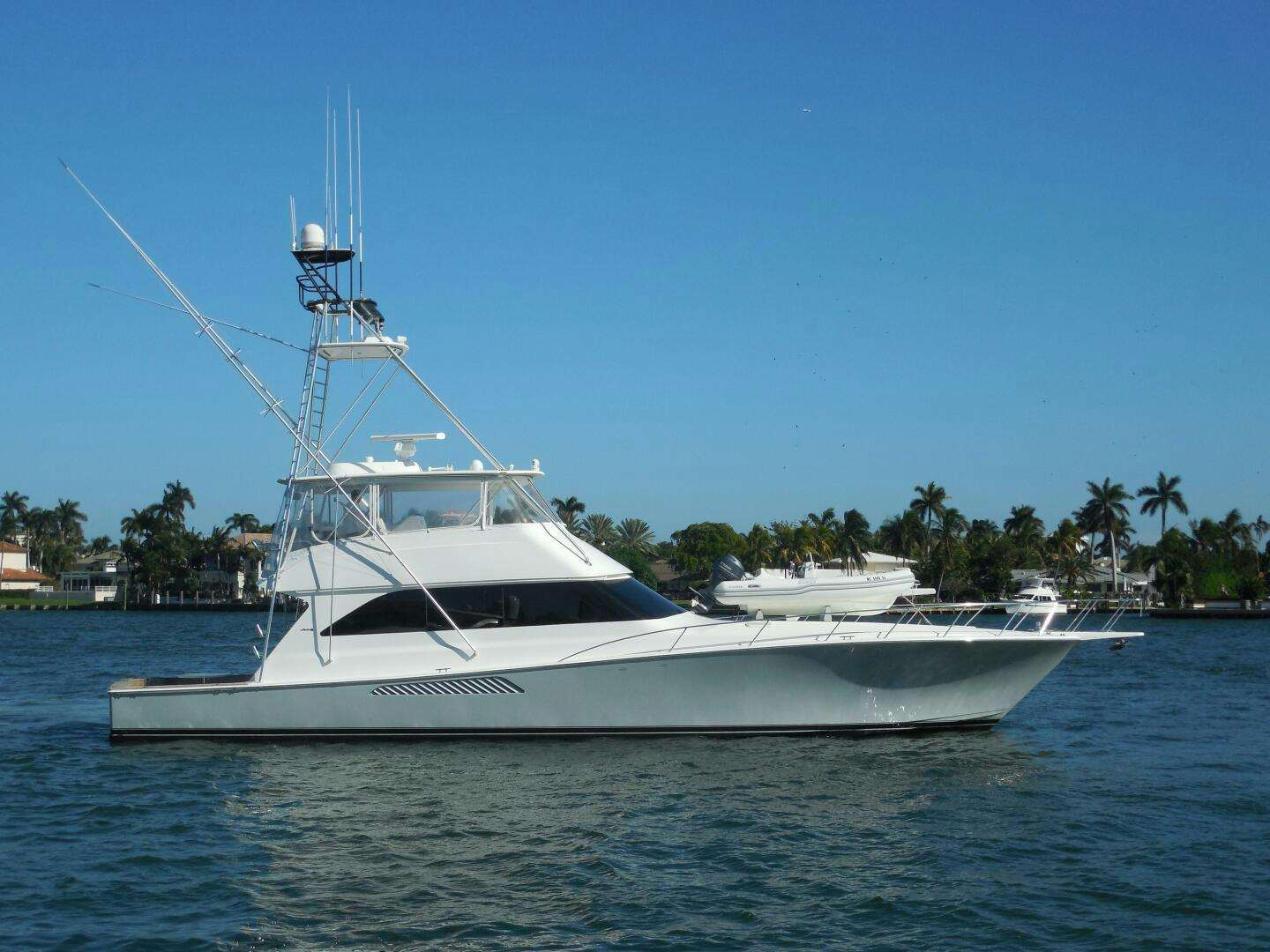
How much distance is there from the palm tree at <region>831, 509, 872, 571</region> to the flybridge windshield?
61213 mm

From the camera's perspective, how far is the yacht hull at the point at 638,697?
13602 millimetres

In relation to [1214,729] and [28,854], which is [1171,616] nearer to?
[1214,729]

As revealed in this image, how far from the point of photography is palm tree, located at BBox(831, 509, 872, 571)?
78.3m

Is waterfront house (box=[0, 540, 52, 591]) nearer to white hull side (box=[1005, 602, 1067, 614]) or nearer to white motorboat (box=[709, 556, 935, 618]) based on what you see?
white motorboat (box=[709, 556, 935, 618])

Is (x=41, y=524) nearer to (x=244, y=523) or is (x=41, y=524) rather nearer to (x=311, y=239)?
(x=244, y=523)

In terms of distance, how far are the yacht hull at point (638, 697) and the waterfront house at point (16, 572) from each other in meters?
102

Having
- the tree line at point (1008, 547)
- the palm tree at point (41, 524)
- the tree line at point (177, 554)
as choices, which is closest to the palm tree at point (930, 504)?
the tree line at point (1008, 547)

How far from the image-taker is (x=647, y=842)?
989cm

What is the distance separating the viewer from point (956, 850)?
9.57m

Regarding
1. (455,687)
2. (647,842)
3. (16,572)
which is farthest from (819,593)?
(16,572)

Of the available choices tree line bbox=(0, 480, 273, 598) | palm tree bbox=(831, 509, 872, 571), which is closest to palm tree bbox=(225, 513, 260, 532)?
tree line bbox=(0, 480, 273, 598)

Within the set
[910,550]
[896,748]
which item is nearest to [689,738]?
[896,748]

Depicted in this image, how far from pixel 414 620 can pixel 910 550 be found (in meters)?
72.8

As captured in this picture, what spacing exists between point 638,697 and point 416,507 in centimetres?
381
